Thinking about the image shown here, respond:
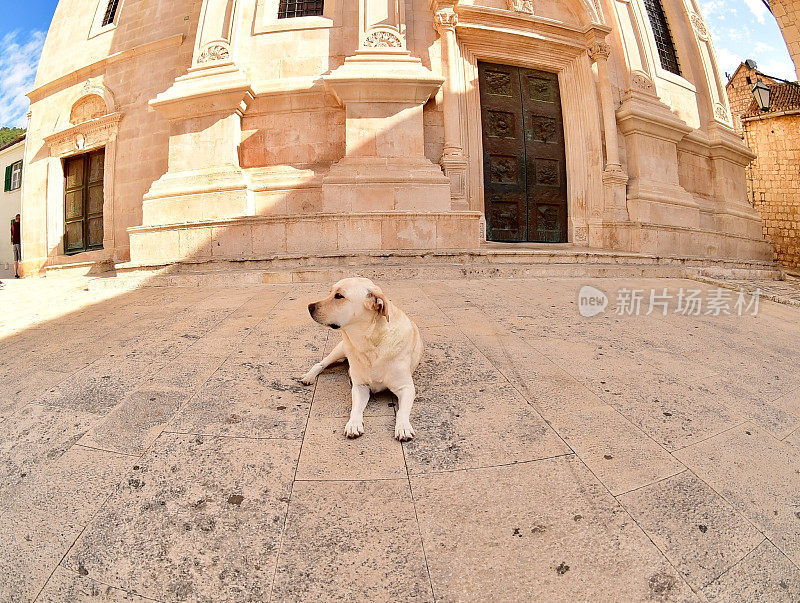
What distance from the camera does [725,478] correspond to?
1.83 meters

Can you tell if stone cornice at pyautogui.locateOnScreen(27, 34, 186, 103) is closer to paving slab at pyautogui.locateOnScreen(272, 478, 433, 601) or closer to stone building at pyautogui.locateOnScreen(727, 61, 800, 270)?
paving slab at pyautogui.locateOnScreen(272, 478, 433, 601)

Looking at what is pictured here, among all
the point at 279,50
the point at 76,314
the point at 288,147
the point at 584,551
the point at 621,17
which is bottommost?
the point at 584,551

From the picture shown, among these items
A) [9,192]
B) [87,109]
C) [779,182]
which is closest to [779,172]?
[779,182]

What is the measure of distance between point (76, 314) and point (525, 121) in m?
9.23

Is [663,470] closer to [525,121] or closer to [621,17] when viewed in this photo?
[525,121]

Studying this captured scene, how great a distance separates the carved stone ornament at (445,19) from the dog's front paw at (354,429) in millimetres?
9118

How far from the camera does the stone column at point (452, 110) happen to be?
8.19 m

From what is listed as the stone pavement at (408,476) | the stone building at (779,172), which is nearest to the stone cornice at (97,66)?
the stone pavement at (408,476)

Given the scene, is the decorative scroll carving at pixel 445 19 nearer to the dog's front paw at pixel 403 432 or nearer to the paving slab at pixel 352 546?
the dog's front paw at pixel 403 432

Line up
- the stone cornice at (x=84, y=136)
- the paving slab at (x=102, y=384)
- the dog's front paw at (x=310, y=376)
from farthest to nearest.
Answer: the stone cornice at (x=84, y=136) < the dog's front paw at (x=310, y=376) < the paving slab at (x=102, y=384)

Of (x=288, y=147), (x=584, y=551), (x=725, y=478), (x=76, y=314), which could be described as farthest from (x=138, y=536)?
(x=288, y=147)

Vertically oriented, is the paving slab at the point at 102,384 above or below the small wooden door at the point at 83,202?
below

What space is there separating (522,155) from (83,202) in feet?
37.8

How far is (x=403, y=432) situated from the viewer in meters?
2.03
